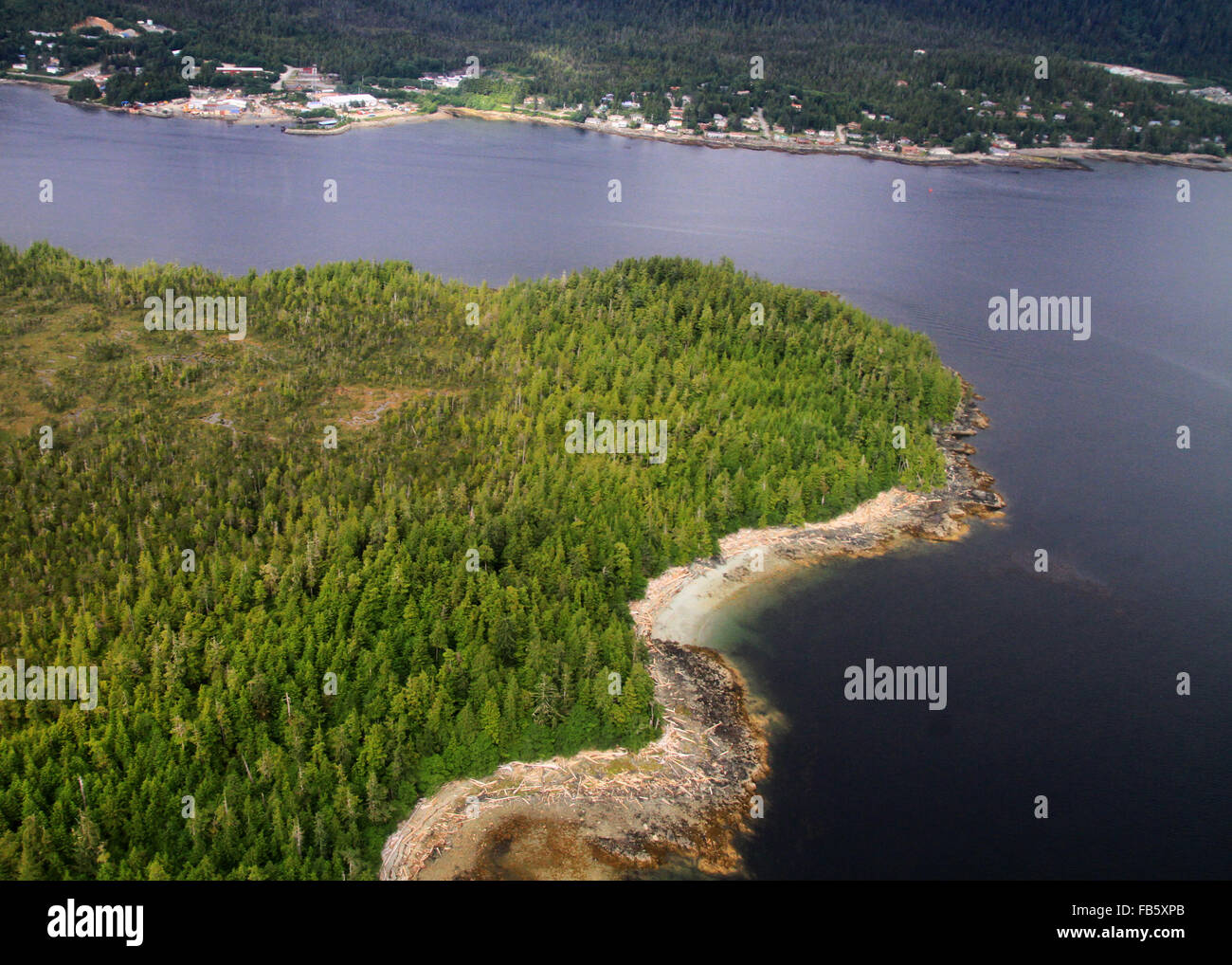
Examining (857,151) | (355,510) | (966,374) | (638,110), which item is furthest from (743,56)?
(355,510)

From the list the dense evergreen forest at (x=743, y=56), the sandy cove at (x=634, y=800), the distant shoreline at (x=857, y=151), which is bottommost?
the sandy cove at (x=634, y=800)

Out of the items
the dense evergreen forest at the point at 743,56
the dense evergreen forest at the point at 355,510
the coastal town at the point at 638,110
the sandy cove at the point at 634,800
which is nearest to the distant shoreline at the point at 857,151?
the coastal town at the point at 638,110

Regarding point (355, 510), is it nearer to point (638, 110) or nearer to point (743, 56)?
point (638, 110)

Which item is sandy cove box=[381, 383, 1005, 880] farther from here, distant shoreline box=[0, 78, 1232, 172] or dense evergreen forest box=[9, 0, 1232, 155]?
dense evergreen forest box=[9, 0, 1232, 155]

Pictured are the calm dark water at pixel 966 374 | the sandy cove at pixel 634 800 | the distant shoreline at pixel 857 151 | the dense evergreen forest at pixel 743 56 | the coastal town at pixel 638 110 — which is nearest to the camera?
the sandy cove at pixel 634 800

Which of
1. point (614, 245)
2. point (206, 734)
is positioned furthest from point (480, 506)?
point (614, 245)

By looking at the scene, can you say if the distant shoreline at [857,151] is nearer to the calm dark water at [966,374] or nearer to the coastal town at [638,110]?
the coastal town at [638,110]

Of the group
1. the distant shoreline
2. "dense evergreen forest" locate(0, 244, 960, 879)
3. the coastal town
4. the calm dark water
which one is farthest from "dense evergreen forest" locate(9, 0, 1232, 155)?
"dense evergreen forest" locate(0, 244, 960, 879)
